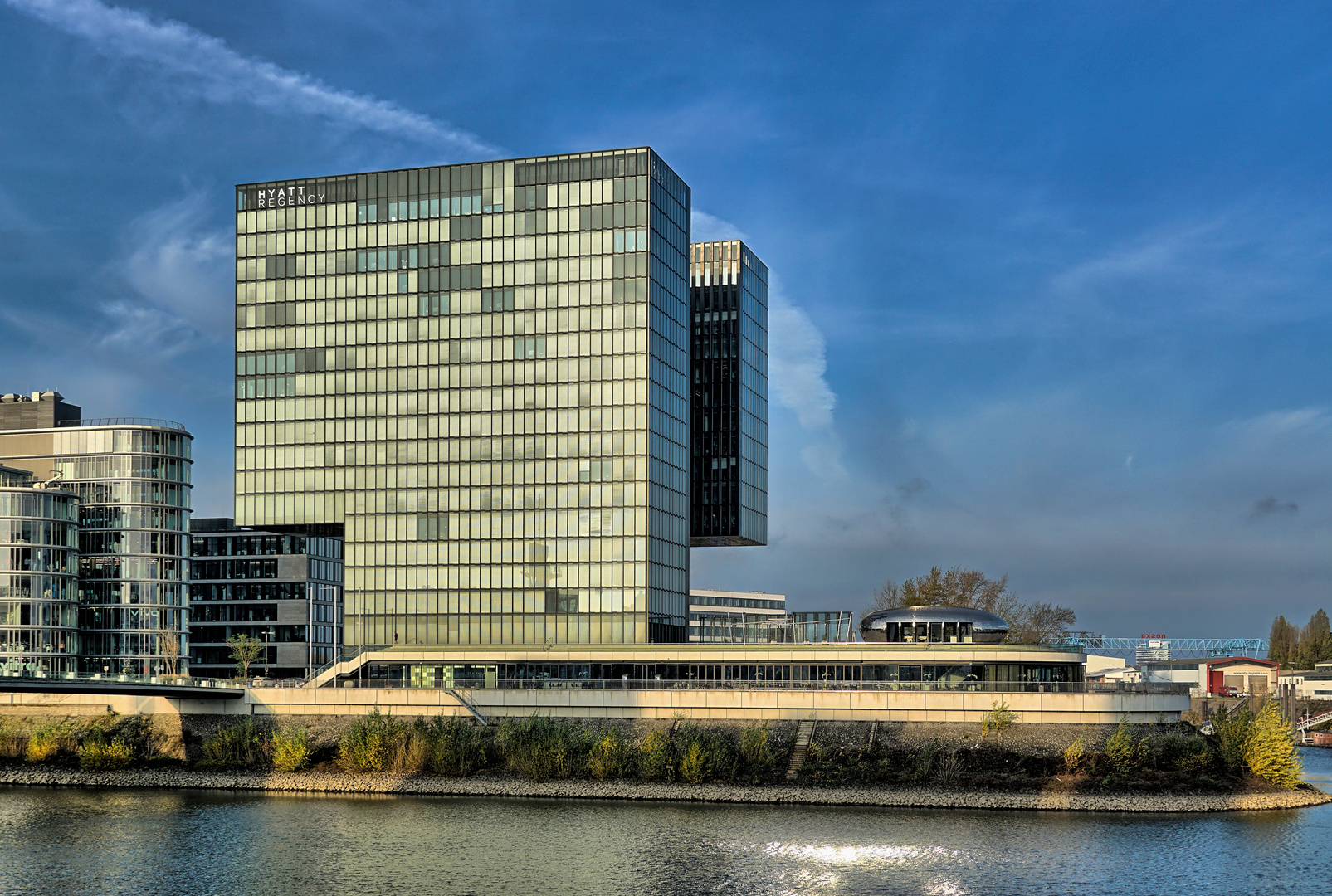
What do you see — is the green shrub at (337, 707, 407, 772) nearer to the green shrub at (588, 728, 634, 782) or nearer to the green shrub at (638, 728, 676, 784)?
the green shrub at (588, 728, 634, 782)

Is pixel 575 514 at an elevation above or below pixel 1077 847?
above

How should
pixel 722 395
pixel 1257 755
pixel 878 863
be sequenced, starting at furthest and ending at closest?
pixel 722 395 → pixel 1257 755 → pixel 878 863

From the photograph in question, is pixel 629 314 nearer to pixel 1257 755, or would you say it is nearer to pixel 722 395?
pixel 722 395

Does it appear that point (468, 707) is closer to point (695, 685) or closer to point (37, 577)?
point (695, 685)

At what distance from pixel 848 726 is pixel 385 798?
3530 cm

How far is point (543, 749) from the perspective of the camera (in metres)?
103

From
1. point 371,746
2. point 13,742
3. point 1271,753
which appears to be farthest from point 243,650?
point 1271,753

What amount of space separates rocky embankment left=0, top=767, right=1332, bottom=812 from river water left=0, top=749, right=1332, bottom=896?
1731 mm

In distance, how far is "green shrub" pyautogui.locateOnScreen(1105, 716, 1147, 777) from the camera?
95.1 m

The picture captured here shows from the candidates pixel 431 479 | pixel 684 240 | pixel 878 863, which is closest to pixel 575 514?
pixel 431 479

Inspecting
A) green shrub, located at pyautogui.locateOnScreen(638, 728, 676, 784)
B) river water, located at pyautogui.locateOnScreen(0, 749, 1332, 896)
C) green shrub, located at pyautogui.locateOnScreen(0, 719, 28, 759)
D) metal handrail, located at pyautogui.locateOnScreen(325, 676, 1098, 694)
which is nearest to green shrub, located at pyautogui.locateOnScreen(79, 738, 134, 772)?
green shrub, located at pyautogui.locateOnScreen(0, 719, 28, 759)

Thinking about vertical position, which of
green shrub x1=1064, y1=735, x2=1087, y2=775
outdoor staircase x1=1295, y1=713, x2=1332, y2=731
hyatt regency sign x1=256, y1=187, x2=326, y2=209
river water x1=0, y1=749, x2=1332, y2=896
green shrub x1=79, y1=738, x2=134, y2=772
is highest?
hyatt regency sign x1=256, y1=187, x2=326, y2=209

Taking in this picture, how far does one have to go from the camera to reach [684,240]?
6324 inches

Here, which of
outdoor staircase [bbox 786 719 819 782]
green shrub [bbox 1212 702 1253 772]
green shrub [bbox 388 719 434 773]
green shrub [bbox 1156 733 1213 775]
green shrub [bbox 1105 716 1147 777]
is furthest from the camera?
green shrub [bbox 388 719 434 773]
